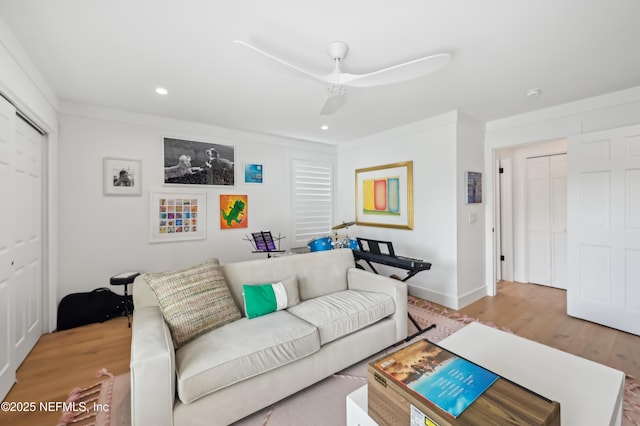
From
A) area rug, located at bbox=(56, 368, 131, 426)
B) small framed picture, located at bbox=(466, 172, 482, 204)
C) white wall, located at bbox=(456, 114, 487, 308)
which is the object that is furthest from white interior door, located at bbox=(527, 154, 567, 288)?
area rug, located at bbox=(56, 368, 131, 426)

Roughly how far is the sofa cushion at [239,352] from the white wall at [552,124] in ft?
10.2

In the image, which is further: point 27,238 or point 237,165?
point 237,165

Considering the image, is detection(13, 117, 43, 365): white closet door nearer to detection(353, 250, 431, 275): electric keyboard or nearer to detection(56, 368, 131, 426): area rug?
detection(56, 368, 131, 426): area rug

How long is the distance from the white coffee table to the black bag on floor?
3.01 metres

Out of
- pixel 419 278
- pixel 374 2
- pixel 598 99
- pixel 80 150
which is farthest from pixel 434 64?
pixel 80 150

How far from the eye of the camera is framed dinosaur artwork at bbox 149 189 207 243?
335 cm

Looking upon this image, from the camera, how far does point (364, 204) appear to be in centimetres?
448

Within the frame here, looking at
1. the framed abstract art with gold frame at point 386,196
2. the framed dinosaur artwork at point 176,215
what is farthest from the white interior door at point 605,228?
the framed dinosaur artwork at point 176,215

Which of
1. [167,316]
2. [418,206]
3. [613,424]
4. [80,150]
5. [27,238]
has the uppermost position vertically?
[80,150]

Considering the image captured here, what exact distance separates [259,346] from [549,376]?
1.54 m

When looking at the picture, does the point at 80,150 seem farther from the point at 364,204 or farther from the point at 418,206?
the point at 418,206

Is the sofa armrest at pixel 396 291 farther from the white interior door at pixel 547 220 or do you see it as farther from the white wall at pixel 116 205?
the white interior door at pixel 547 220

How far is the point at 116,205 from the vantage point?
3.15 m

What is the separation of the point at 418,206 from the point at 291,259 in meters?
2.06
